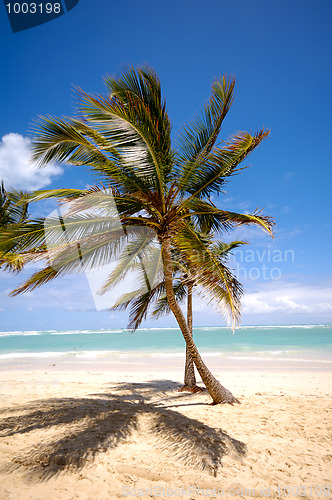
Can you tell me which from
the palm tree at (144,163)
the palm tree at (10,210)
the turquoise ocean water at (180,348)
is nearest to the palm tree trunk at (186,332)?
the palm tree at (144,163)

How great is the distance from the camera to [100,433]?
470cm

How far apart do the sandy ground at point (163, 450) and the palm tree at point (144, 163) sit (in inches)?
58.1

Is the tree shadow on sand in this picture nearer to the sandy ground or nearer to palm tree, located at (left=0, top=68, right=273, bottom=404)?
the sandy ground

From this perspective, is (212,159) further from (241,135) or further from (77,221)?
(77,221)

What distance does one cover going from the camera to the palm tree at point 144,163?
5.41 metres

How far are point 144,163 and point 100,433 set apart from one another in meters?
4.47

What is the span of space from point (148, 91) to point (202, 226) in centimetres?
315

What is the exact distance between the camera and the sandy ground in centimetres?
346

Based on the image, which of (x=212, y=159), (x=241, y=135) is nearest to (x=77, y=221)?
(x=212, y=159)

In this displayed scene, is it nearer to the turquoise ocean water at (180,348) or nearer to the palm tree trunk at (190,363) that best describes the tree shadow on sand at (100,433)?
the palm tree trunk at (190,363)

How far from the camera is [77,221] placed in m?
5.54

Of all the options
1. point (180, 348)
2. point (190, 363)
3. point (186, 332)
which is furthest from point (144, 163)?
point (180, 348)

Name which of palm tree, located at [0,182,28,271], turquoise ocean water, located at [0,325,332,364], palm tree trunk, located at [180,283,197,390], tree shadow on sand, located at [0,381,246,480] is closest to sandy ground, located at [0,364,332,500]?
tree shadow on sand, located at [0,381,246,480]

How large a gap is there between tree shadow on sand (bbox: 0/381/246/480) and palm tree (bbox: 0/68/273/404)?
1.69m
